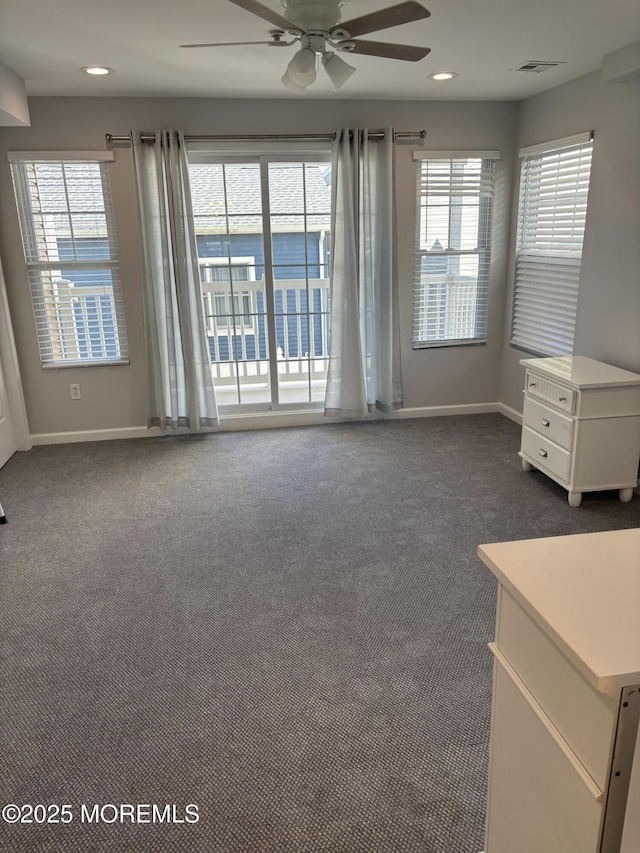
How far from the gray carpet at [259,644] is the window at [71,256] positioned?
100 centimetres

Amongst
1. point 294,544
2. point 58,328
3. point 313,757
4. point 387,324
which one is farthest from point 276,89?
point 313,757

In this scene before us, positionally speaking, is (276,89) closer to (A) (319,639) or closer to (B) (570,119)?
(B) (570,119)

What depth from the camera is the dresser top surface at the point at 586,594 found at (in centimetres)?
88

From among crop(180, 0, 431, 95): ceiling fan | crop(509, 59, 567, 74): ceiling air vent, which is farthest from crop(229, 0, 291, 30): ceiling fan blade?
crop(509, 59, 567, 74): ceiling air vent

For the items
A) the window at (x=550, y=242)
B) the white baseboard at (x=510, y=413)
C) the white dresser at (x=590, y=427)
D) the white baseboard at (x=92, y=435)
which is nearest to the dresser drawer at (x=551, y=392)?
the white dresser at (x=590, y=427)

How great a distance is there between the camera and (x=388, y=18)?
2.27 meters

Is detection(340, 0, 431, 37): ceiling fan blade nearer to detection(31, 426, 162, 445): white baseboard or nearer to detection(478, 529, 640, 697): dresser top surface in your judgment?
detection(478, 529, 640, 697): dresser top surface

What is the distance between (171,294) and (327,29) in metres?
2.38

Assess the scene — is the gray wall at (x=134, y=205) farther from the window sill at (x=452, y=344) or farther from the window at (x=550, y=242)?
the window at (x=550, y=242)

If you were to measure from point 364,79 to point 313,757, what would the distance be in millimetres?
3809

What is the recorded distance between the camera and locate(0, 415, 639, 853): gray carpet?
1.71 meters

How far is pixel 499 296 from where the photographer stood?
507cm

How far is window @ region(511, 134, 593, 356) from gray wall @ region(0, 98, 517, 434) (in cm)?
25

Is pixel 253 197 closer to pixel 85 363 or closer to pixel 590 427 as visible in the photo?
pixel 85 363
